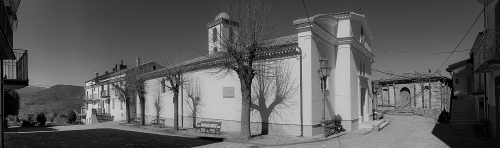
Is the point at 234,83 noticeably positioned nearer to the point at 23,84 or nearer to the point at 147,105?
the point at 23,84

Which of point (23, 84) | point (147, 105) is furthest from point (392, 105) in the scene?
point (23, 84)

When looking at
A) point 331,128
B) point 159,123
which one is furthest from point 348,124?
point 159,123

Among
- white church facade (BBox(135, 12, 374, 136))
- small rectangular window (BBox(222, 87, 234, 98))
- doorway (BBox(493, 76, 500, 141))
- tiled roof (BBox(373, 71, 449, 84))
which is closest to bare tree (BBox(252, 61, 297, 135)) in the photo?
white church facade (BBox(135, 12, 374, 136))

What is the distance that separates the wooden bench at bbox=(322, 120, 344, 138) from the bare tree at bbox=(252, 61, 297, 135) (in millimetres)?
1839

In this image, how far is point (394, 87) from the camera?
34.0 meters

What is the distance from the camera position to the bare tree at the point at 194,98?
61.3 feet

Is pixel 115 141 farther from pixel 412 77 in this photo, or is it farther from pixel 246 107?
pixel 412 77

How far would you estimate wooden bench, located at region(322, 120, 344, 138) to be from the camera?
13.5 m

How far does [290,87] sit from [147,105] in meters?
15.4

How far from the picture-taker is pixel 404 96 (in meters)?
33.6

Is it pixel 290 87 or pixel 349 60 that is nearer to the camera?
pixel 290 87

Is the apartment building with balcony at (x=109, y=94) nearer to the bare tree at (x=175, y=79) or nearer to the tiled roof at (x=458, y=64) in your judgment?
the bare tree at (x=175, y=79)

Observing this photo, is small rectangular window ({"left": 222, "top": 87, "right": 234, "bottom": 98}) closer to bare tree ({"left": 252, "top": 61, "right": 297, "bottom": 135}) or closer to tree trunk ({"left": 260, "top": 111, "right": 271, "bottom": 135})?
bare tree ({"left": 252, "top": 61, "right": 297, "bottom": 135})

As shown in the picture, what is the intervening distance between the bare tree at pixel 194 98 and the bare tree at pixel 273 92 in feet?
15.5
